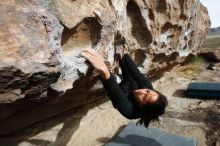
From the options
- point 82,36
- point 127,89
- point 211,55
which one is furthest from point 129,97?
point 211,55

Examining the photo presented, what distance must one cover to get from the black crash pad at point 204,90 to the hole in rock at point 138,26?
1.30 meters

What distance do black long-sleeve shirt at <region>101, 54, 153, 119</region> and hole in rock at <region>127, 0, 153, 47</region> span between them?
2.53 ft

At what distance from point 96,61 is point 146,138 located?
125cm

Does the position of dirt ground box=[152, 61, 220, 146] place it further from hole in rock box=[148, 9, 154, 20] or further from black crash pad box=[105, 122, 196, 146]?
hole in rock box=[148, 9, 154, 20]

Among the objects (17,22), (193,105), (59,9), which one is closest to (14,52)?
(17,22)

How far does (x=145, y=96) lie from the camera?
2.43 meters

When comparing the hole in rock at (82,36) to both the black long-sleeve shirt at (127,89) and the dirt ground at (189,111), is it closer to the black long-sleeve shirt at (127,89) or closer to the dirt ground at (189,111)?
the black long-sleeve shirt at (127,89)

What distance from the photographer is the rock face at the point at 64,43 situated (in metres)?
1.82

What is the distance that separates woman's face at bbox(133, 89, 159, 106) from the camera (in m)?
2.41

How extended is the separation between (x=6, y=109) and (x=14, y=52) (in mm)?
671

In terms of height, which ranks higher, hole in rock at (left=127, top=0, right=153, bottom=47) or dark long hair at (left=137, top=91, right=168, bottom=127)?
hole in rock at (left=127, top=0, right=153, bottom=47)

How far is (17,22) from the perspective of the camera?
6.05 feet

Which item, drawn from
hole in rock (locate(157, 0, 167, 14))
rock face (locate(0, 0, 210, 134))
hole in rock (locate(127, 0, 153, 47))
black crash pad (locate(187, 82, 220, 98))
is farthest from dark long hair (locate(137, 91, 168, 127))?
black crash pad (locate(187, 82, 220, 98))

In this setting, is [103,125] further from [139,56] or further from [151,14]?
[151,14]
